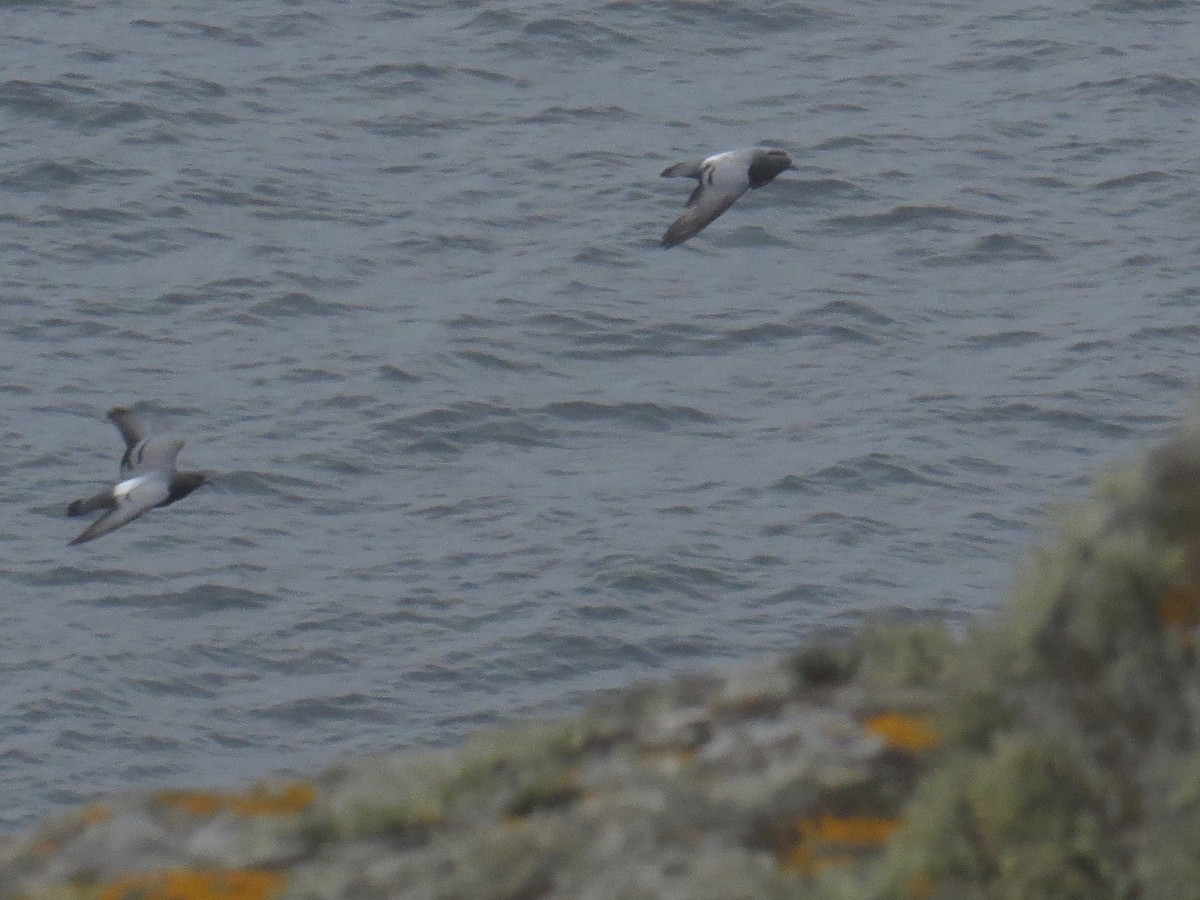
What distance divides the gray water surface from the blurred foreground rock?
1089 centimetres

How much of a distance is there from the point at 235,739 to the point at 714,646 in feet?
12.3

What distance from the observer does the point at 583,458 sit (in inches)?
875

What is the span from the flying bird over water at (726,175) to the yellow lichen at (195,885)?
10985mm

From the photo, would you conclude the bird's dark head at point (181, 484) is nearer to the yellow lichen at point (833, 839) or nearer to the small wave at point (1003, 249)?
the yellow lichen at point (833, 839)

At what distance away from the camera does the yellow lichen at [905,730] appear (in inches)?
216

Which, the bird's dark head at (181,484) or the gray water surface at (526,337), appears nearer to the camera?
the bird's dark head at (181,484)

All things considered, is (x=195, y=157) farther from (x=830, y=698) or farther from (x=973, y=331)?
(x=830, y=698)

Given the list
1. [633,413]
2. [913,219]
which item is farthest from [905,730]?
[913,219]

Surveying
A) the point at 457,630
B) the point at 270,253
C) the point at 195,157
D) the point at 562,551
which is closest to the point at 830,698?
the point at 457,630

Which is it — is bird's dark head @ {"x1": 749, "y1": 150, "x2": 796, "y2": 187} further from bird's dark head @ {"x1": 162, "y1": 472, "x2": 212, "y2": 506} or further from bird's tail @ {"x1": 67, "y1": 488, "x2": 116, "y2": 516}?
bird's tail @ {"x1": 67, "y1": 488, "x2": 116, "y2": 516}

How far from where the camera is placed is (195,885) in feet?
17.8

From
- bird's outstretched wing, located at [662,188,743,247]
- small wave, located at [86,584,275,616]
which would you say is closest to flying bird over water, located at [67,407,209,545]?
bird's outstretched wing, located at [662,188,743,247]

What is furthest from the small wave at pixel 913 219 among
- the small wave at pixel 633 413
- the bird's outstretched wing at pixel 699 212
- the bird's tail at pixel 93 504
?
the bird's tail at pixel 93 504

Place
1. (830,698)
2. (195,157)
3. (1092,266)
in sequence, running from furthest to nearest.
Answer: (195,157)
(1092,266)
(830,698)
